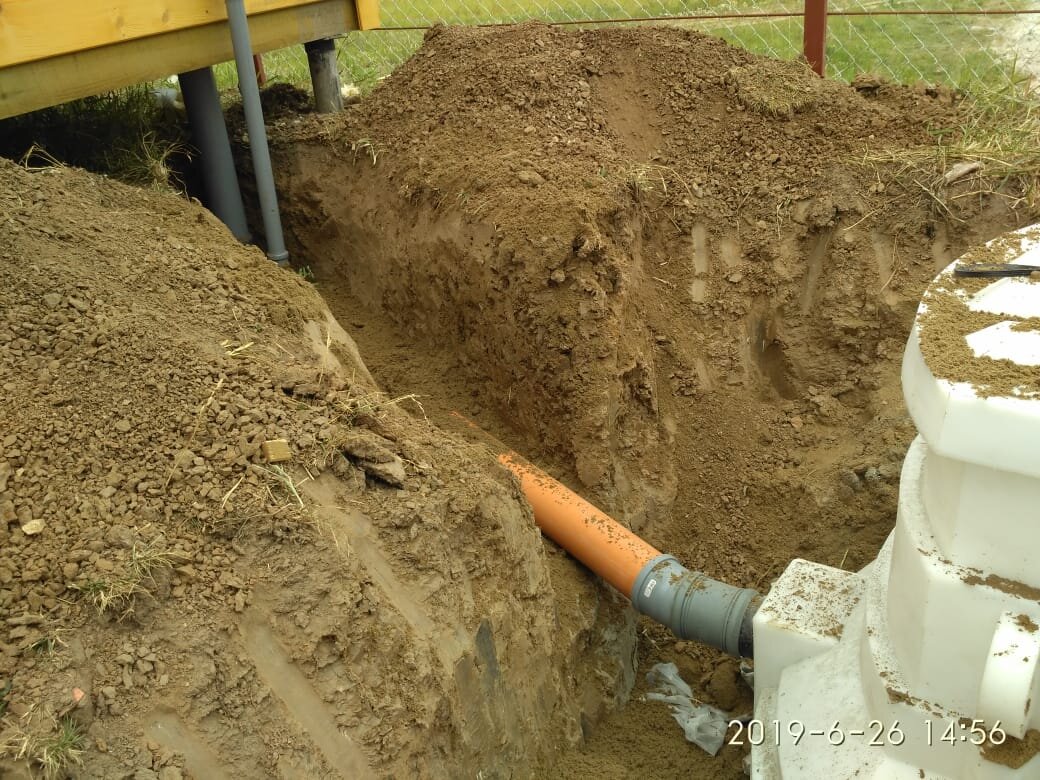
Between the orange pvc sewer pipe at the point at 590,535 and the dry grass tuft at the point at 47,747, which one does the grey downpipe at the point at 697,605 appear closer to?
the orange pvc sewer pipe at the point at 590,535

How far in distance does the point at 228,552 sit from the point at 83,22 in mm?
2491

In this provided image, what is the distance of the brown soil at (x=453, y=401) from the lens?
73.6 inches

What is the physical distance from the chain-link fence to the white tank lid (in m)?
3.63

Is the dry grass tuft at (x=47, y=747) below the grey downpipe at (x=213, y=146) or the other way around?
below

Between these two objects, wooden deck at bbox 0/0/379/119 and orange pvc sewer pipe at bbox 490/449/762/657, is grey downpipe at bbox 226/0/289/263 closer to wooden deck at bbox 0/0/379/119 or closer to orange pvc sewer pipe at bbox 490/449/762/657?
wooden deck at bbox 0/0/379/119

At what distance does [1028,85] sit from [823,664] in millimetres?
3139

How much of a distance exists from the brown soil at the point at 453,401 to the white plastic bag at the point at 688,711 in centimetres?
5

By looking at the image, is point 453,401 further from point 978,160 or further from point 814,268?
point 978,160

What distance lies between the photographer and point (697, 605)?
279 cm

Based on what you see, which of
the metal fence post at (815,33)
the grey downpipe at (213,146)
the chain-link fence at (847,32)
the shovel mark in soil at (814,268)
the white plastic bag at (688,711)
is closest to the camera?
the white plastic bag at (688,711)

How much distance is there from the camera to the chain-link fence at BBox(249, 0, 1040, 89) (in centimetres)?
573

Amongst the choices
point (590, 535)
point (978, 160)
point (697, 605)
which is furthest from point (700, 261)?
point (697, 605)
